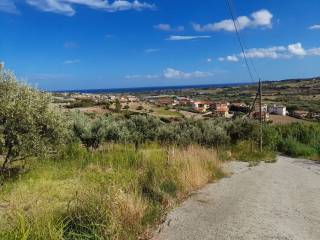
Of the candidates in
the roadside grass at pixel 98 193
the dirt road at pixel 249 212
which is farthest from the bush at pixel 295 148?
the roadside grass at pixel 98 193

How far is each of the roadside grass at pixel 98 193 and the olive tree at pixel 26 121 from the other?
0.77 meters

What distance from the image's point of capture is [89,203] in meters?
5.84

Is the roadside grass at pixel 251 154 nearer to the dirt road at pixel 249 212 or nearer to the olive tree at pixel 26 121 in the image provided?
the dirt road at pixel 249 212

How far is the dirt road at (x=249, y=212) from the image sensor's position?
630 cm

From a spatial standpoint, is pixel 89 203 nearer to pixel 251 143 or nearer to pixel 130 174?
pixel 130 174

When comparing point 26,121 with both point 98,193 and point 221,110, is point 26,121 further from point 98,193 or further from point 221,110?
point 221,110

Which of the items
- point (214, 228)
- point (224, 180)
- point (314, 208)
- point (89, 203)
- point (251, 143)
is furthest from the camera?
point (251, 143)

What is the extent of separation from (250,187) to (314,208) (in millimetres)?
2086

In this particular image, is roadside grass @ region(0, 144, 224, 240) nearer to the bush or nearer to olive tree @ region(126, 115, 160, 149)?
olive tree @ region(126, 115, 160, 149)

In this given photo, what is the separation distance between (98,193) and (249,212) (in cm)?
283

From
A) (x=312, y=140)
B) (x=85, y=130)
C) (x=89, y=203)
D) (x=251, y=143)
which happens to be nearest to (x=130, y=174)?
(x=89, y=203)

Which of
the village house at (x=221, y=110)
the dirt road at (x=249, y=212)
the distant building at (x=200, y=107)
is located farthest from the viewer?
the distant building at (x=200, y=107)

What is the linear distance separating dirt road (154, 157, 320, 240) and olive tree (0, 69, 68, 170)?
3.71 meters

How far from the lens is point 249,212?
7461 mm
